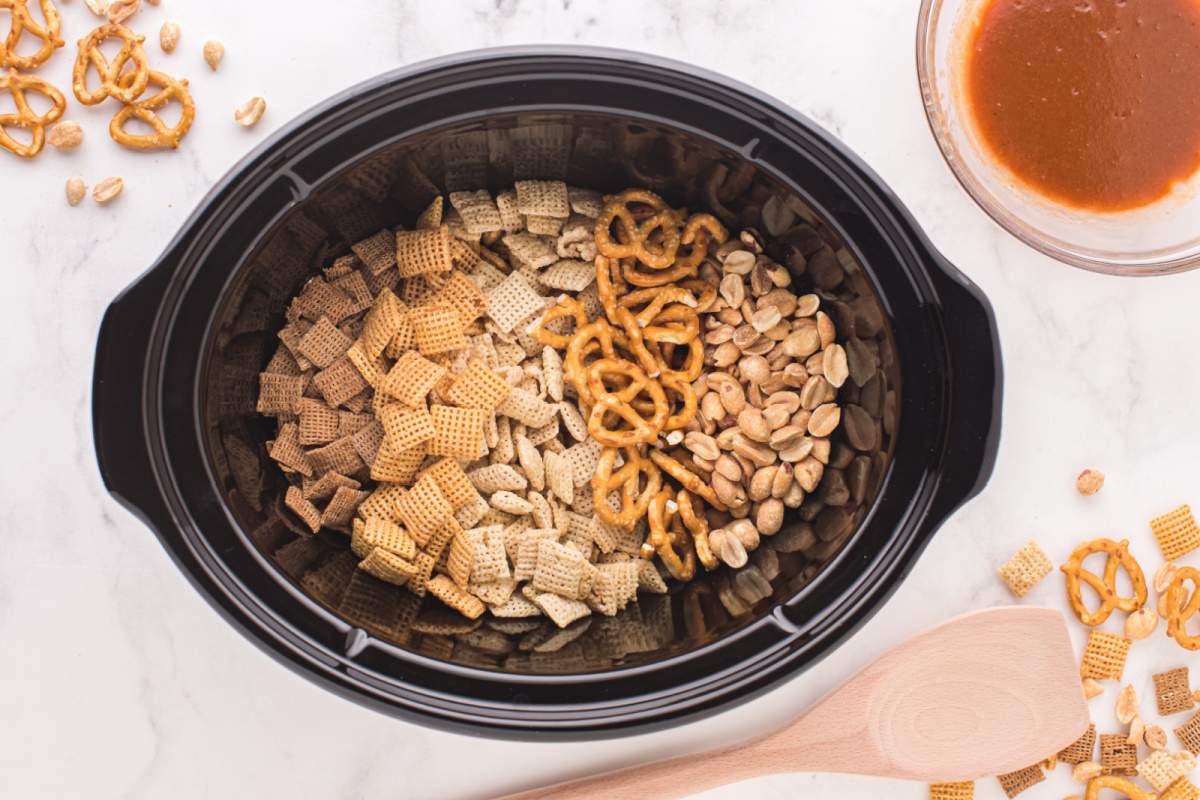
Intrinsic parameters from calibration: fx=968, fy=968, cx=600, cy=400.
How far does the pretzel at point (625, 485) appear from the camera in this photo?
1331mm

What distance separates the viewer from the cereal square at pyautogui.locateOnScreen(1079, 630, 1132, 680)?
4.69 feet

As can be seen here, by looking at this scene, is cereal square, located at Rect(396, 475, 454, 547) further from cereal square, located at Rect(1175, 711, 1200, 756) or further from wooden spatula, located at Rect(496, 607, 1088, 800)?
cereal square, located at Rect(1175, 711, 1200, 756)

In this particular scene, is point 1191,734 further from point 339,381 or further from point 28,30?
point 28,30

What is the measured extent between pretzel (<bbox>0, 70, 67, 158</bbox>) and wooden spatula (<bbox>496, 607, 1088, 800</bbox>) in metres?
1.12

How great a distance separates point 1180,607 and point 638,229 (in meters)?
0.99

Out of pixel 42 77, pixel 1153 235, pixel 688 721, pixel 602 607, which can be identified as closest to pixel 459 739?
pixel 602 607

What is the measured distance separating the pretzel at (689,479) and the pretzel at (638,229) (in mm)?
271

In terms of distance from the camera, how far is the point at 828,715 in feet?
4.33

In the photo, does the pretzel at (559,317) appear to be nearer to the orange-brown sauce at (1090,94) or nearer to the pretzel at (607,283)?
the pretzel at (607,283)

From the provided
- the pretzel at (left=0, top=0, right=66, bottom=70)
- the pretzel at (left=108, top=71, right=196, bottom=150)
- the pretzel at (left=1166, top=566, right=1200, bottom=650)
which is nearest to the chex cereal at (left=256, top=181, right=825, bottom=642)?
the pretzel at (left=108, top=71, right=196, bottom=150)

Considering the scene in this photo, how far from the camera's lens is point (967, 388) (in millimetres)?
1146

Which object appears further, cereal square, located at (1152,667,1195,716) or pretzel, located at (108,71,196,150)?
cereal square, located at (1152,667,1195,716)

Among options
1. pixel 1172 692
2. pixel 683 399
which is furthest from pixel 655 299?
pixel 1172 692

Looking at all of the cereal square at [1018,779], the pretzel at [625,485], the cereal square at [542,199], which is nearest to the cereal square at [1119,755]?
the cereal square at [1018,779]
